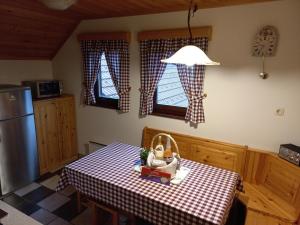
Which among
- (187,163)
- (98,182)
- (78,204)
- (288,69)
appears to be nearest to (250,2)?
(288,69)

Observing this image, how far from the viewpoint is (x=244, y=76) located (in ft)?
8.14

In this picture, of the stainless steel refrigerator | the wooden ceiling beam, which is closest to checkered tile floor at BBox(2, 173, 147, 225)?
the stainless steel refrigerator

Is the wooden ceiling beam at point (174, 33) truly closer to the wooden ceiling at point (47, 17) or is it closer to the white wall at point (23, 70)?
the wooden ceiling at point (47, 17)

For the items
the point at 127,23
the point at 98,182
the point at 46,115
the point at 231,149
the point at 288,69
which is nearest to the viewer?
the point at 98,182

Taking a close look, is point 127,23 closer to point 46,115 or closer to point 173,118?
point 173,118

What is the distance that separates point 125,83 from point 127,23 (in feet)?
2.67

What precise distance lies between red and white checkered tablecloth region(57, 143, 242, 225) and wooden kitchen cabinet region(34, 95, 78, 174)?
4.69 ft

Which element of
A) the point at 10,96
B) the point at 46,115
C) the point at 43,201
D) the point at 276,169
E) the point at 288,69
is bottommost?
the point at 43,201

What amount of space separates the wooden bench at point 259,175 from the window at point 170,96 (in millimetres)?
323

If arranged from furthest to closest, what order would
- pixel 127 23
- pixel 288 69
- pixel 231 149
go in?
pixel 127 23
pixel 231 149
pixel 288 69

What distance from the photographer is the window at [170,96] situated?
3.00 m

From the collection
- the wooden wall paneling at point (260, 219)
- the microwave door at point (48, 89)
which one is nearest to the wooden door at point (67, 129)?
the microwave door at point (48, 89)

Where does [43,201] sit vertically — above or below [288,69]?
below

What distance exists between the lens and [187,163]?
7.50ft
